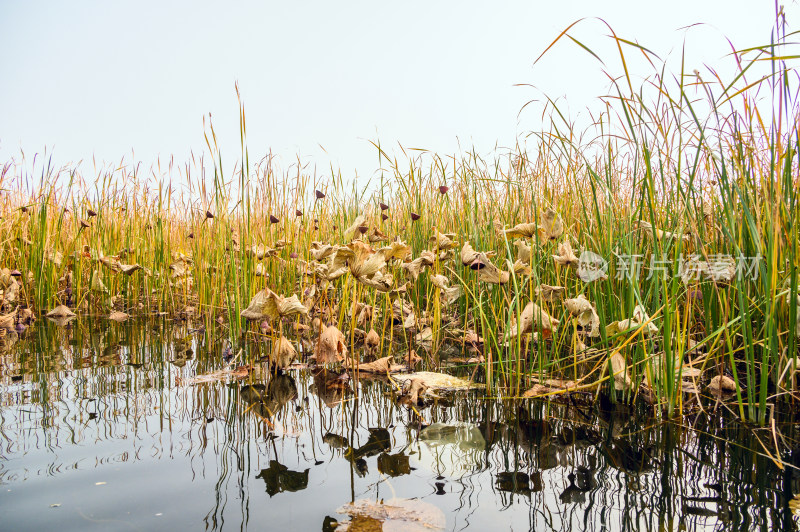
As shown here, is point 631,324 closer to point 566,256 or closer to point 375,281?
point 566,256

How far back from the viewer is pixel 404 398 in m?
1.71

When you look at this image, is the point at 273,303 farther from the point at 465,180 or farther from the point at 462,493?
the point at 465,180

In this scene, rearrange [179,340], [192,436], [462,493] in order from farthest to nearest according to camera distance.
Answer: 1. [179,340]
2. [192,436]
3. [462,493]

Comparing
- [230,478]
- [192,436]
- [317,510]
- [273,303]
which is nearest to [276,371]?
[273,303]

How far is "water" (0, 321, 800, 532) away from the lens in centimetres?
97

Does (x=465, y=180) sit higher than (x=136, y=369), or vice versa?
(x=465, y=180)

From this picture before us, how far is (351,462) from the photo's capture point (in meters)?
1.22

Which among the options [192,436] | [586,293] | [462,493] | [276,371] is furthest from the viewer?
[586,293]

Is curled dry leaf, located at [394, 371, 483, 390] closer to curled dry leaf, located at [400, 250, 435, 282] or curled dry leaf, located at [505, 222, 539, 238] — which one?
curled dry leaf, located at [400, 250, 435, 282]

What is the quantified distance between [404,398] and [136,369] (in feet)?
3.82

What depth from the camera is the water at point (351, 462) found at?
3.18 feet

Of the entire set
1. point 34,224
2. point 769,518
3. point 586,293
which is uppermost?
point 34,224

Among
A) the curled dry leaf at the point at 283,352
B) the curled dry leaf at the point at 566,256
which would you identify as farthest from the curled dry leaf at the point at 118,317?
the curled dry leaf at the point at 566,256

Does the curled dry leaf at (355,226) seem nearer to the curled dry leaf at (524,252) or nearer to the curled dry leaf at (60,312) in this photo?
the curled dry leaf at (524,252)
